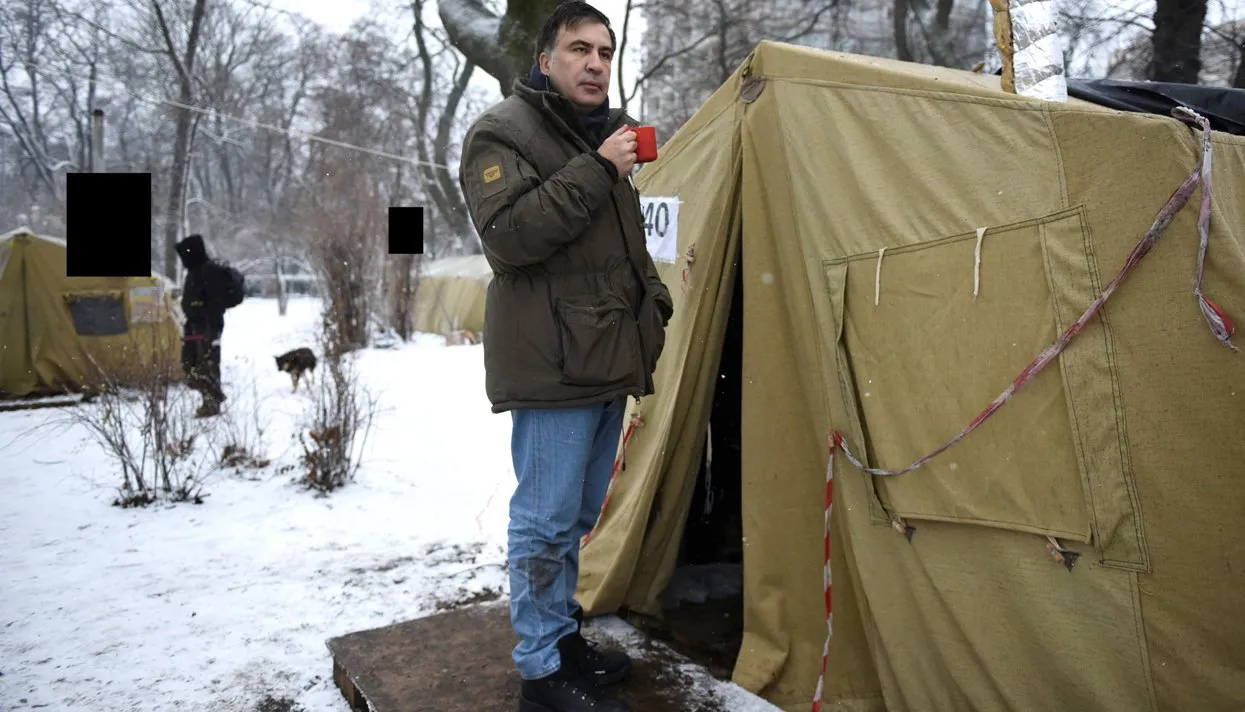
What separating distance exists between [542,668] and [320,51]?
21334mm

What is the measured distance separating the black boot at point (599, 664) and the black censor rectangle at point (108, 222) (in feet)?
9.39

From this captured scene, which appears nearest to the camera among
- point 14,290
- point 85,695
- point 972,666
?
point 972,666

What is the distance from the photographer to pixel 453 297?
2202 cm

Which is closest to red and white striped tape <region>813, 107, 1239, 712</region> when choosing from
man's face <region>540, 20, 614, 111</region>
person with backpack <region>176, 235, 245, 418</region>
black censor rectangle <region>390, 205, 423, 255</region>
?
man's face <region>540, 20, 614, 111</region>

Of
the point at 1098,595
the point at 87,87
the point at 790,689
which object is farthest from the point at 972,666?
the point at 87,87

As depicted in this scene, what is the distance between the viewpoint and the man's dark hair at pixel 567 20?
2299 mm

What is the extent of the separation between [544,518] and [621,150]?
1.06m

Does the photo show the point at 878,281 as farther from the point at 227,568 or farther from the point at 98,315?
the point at 98,315

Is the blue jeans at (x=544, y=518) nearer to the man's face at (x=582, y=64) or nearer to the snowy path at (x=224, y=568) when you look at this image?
the man's face at (x=582, y=64)

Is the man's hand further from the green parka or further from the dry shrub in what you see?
the dry shrub

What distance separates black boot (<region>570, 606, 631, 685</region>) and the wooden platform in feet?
0.13

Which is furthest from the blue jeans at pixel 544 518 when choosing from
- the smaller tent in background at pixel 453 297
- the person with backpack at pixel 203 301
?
the smaller tent in background at pixel 453 297

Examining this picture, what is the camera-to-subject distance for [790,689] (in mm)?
2717

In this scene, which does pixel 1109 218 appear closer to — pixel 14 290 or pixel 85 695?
pixel 85 695
